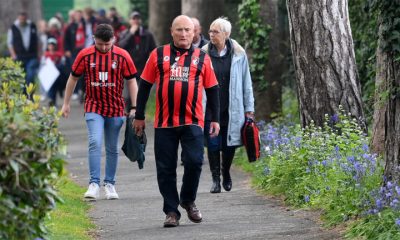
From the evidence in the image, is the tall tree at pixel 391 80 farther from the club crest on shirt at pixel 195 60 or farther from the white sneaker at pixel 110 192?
the white sneaker at pixel 110 192

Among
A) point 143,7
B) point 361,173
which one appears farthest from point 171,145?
point 143,7

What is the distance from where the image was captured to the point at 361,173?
10289mm

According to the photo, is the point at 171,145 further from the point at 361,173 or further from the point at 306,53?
the point at 306,53

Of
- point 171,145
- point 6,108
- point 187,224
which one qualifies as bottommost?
point 187,224

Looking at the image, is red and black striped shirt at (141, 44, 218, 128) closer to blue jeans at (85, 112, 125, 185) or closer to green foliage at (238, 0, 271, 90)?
blue jeans at (85, 112, 125, 185)

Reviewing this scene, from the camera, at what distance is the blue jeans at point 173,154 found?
1072 cm

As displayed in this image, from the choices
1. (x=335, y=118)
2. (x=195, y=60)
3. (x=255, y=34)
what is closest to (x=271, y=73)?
(x=255, y=34)

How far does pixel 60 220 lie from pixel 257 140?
8.95 feet

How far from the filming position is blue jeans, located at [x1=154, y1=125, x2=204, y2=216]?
10719mm

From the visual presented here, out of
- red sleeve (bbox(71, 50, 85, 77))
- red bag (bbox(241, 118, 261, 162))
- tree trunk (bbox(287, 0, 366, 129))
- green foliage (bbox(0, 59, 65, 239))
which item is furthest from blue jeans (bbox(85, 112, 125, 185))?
green foliage (bbox(0, 59, 65, 239))

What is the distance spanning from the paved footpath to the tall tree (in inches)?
29.3

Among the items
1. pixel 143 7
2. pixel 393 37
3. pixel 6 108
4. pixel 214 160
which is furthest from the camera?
pixel 143 7

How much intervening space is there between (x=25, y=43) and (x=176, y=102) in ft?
55.7

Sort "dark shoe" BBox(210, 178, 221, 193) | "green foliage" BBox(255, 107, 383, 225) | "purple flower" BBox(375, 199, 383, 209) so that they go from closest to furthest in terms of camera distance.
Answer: "purple flower" BBox(375, 199, 383, 209) < "green foliage" BBox(255, 107, 383, 225) < "dark shoe" BBox(210, 178, 221, 193)
